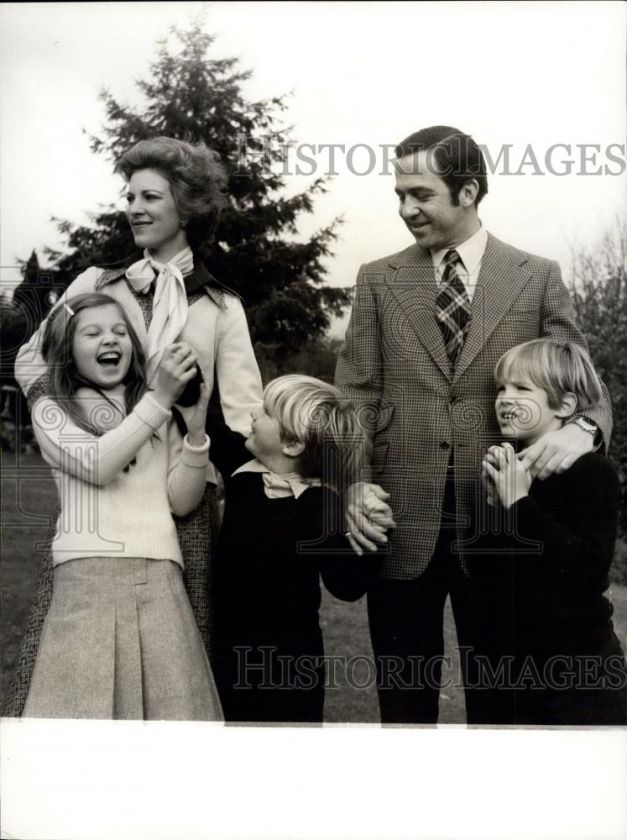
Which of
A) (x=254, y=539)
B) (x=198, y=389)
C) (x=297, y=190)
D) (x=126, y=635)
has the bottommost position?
(x=126, y=635)

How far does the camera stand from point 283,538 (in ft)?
15.2

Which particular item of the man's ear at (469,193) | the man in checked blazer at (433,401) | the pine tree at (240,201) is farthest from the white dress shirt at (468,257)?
the pine tree at (240,201)

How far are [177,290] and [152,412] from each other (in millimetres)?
563

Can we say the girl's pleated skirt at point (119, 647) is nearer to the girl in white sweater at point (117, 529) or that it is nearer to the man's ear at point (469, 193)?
the girl in white sweater at point (117, 529)

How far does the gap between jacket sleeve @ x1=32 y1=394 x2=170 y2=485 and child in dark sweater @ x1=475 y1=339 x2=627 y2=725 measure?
55.9 inches

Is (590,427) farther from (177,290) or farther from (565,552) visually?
(177,290)

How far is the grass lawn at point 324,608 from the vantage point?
4.70 m

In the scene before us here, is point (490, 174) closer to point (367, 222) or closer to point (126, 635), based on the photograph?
point (367, 222)

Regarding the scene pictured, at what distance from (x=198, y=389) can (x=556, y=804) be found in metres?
2.31

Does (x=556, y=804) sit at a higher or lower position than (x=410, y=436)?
lower

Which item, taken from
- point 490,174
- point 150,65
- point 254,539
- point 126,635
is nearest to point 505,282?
point 490,174

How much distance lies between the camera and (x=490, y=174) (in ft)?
15.4

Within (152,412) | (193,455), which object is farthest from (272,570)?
(152,412)

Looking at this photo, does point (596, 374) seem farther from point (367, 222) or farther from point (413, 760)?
point (413, 760)
